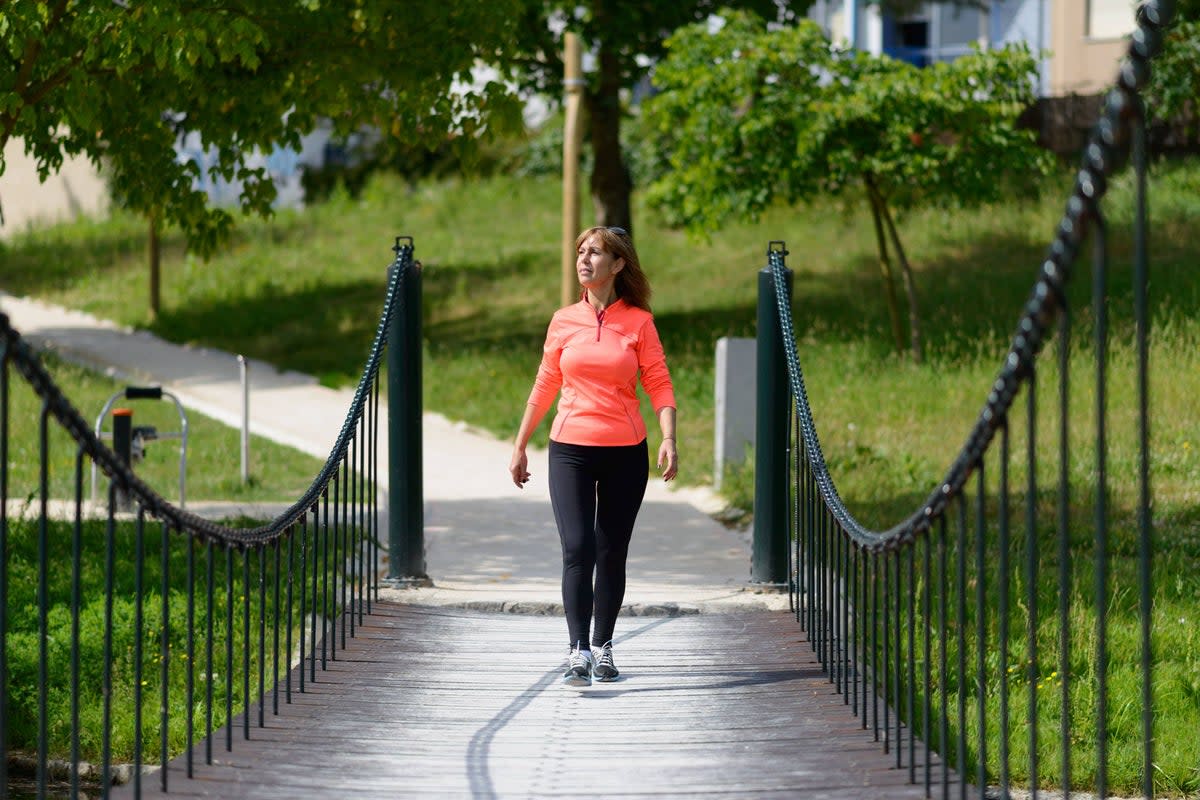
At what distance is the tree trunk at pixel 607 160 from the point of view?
22.0 metres

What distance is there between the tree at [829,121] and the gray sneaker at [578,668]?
38.0 ft

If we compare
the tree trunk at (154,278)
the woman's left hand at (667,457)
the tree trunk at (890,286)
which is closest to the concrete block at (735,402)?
the tree trunk at (890,286)

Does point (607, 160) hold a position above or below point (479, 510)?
above

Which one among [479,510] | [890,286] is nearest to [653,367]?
[479,510]

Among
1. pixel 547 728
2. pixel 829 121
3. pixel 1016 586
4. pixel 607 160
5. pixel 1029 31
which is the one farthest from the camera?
pixel 1029 31

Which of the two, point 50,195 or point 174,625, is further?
point 50,195

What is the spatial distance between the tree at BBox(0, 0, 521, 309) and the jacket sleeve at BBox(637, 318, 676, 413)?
4.37 meters

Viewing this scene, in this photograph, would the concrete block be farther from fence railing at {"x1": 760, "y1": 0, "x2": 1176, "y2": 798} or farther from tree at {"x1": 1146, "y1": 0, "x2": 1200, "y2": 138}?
tree at {"x1": 1146, "y1": 0, "x2": 1200, "y2": 138}

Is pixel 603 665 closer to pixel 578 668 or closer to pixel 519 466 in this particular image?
pixel 578 668

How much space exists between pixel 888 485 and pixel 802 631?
4.93 meters

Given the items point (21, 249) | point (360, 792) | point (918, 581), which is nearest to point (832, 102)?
point (918, 581)

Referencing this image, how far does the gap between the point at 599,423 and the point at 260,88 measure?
17.9 ft

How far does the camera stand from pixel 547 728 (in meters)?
6.10

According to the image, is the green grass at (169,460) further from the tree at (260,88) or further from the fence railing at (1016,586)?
the fence railing at (1016,586)
